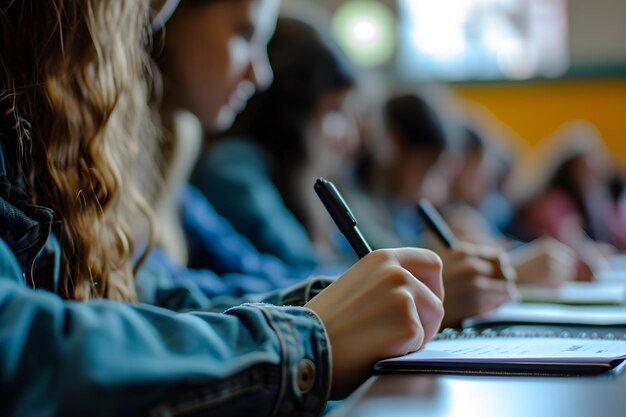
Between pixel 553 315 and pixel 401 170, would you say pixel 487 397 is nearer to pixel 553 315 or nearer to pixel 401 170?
pixel 553 315

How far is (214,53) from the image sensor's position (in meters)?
1.21

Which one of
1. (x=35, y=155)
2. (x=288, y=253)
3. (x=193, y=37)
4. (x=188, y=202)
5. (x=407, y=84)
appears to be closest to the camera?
(x=35, y=155)

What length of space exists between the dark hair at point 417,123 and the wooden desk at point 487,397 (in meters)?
2.13

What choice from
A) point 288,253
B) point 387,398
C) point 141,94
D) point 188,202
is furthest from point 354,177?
point 387,398

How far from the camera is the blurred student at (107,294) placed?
0.37 m

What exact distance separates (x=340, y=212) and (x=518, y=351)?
0.18 m

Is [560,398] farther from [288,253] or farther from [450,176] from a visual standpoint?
[450,176]

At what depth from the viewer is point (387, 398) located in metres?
0.40

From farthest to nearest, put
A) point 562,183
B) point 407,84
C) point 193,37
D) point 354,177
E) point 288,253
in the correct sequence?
point 407,84, point 562,183, point 354,177, point 288,253, point 193,37

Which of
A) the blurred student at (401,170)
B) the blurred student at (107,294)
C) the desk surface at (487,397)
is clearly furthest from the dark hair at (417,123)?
the desk surface at (487,397)

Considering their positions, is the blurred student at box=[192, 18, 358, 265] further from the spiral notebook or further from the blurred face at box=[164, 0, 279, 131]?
the spiral notebook

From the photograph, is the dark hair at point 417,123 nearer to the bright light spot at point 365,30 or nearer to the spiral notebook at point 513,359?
the spiral notebook at point 513,359

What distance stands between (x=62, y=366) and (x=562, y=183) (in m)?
3.57

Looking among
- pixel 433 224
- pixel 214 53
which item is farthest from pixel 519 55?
pixel 433 224
